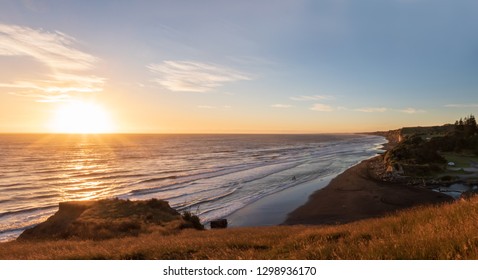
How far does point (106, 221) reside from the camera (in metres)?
21.1

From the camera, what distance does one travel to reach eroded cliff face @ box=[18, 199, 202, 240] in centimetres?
1977

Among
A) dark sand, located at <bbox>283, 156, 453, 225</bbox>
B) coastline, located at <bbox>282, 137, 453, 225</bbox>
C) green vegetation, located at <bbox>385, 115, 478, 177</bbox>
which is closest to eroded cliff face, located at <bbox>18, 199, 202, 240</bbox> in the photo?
coastline, located at <bbox>282, 137, 453, 225</bbox>

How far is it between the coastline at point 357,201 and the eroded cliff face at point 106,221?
11099 mm

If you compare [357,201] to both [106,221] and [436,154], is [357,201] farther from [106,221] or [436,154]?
[436,154]

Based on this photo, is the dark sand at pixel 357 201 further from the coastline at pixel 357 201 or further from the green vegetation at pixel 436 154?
the green vegetation at pixel 436 154

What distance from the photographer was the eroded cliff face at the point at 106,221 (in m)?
19.8

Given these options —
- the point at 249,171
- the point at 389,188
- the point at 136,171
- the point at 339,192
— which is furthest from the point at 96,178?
the point at 389,188

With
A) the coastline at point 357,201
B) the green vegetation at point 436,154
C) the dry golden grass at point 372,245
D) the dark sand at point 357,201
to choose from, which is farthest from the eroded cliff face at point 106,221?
the green vegetation at point 436,154

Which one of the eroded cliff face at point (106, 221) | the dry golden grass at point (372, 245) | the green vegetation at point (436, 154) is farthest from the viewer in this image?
the green vegetation at point (436, 154)

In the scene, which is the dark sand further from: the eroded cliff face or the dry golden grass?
the dry golden grass

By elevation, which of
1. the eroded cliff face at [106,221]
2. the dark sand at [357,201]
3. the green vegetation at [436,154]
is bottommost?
the dark sand at [357,201]

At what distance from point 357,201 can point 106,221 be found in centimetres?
2504

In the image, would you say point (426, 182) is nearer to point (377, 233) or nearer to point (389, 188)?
point (389, 188)
